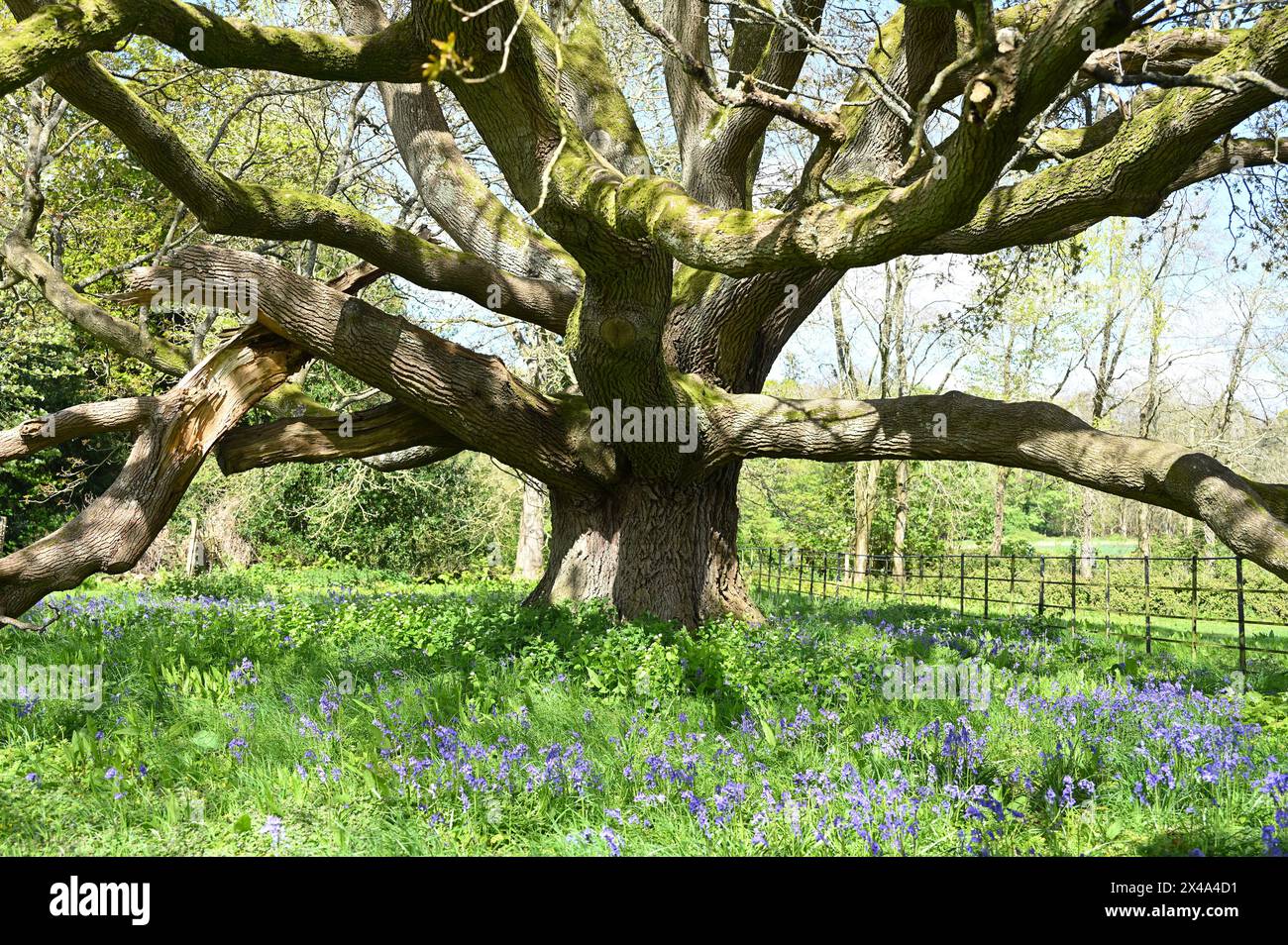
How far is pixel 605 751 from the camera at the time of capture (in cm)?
469

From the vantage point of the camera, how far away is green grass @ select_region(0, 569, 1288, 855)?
146 inches

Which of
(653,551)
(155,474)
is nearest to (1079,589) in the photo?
(653,551)

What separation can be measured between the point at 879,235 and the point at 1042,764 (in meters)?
2.82

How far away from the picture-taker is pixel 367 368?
23.7 ft

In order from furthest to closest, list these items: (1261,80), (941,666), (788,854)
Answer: (941,666)
(1261,80)
(788,854)

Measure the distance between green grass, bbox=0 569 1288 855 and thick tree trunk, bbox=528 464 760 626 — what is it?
0.96m

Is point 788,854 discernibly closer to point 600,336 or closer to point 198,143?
point 600,336

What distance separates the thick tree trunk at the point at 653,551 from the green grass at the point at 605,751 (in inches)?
37.7

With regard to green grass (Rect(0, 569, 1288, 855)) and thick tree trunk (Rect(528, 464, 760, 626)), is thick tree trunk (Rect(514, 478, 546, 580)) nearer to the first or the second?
thick tree trunk (Rect(528, 464, 760, 626))

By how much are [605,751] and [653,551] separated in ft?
13.1

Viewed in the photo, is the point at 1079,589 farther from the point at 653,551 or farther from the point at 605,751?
the point at 605,751

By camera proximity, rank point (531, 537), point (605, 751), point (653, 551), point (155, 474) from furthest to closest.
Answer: point (531, 537)
point (653, 551)
point (155, 474)
point (605, 751)

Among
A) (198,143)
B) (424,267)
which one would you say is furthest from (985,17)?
(198,143)

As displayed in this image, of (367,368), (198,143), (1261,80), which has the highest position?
(198,143)
